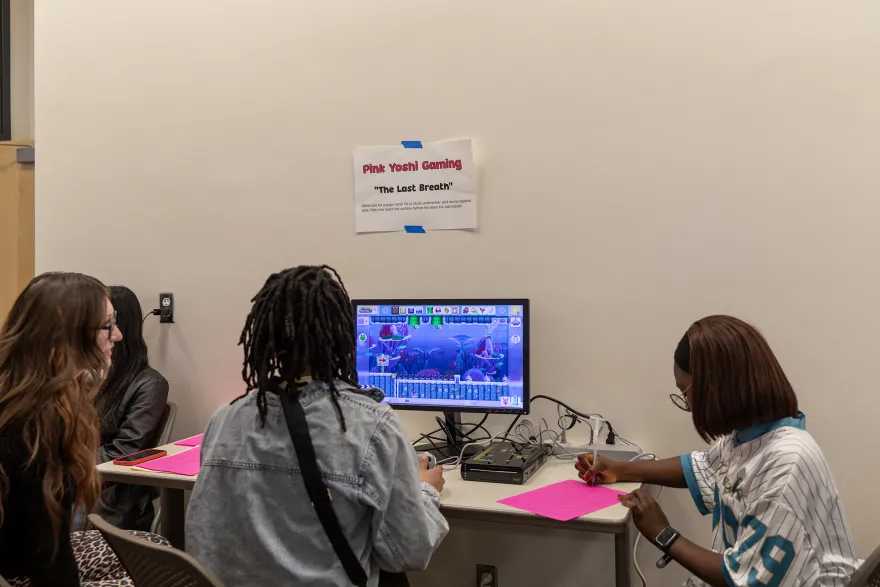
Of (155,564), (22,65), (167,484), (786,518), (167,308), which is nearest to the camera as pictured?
(155,564)

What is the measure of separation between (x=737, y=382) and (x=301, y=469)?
2.98 feet

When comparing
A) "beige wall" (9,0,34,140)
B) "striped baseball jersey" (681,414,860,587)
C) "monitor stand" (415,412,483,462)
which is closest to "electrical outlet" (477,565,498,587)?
"monitor stand" (415,412,483,462)

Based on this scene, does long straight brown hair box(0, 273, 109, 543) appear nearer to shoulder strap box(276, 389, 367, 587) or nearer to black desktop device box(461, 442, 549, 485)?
shoulder strap box(276, 389, 367, 587)

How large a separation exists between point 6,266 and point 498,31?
255cm

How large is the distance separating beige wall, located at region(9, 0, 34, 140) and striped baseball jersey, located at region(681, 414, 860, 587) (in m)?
3.69

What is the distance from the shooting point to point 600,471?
1902 mm

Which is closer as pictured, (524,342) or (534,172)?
(524,342)

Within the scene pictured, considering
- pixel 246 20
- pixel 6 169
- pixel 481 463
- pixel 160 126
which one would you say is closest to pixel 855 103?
pixel 481 463

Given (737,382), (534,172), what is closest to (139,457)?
(534,172)

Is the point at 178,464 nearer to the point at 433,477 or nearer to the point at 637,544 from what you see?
the point at 433,477

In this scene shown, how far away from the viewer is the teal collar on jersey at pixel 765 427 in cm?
147

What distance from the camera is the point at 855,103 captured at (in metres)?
2.05

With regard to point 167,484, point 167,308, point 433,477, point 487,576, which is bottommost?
point 487,576

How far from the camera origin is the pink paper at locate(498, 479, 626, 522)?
5.50 feet
